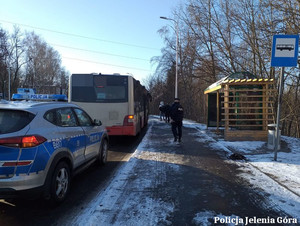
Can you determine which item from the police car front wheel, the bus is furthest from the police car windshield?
the bus

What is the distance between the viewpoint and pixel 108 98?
32.1 feet

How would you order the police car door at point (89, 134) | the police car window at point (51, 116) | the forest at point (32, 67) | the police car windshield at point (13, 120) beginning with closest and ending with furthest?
the police car windshield at point (13, 120)
the police car window at point (51, 116)
the police car door at point (89, 134)
the forest at point (32, 67)

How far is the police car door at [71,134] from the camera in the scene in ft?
14.4

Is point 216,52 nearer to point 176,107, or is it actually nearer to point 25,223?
point 176,107

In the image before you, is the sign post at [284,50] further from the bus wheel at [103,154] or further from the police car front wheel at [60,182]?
the police car front wheel at [60,182]

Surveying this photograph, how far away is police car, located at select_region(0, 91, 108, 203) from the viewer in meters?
3.36

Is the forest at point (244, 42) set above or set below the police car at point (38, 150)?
above

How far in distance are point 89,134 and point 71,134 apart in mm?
966

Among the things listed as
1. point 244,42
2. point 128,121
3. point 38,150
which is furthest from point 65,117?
point 244,42

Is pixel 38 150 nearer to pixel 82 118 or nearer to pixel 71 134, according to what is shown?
pixel 71 134

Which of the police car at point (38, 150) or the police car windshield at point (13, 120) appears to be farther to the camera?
the police car windshield at point (13, 120)

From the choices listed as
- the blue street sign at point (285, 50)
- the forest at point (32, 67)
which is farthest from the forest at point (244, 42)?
the forest at point (32, 67)

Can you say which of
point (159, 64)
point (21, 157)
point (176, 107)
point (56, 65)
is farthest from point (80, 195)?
point (56, 65)

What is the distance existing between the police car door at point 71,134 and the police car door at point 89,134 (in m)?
0.22
